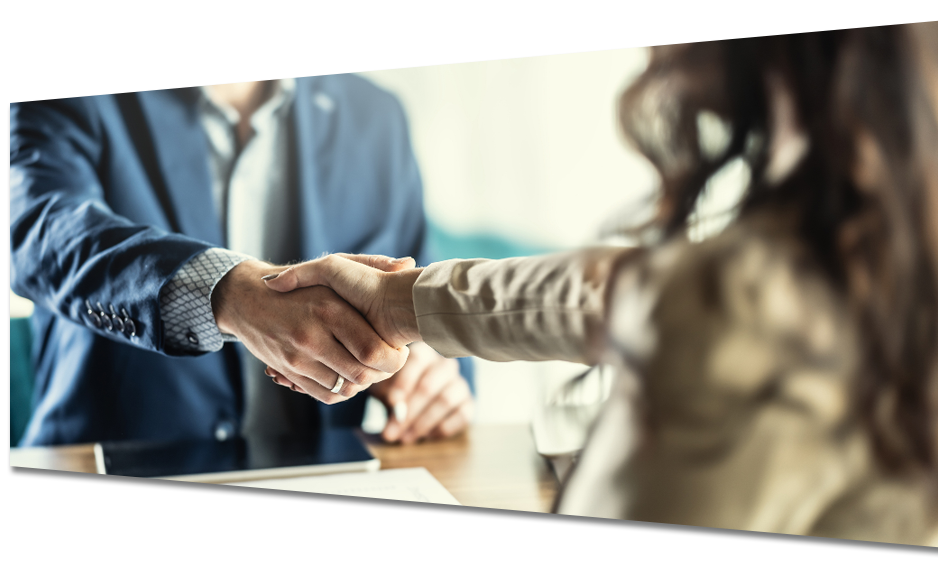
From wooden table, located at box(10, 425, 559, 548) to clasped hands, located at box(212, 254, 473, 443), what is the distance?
5 cm

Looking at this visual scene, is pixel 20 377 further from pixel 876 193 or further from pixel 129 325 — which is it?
pixel 876 193

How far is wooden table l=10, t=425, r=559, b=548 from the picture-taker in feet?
2.57

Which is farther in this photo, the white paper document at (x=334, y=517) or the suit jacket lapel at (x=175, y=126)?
the suit jacket lapel at (x=175, y=126)

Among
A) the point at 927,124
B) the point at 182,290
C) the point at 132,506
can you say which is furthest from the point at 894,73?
the point at 132,506

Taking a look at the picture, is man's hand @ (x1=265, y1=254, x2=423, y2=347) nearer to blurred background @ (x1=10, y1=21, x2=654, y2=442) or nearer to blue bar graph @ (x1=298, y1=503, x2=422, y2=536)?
blurred background @ (x1=10, y1=21, x2=654, y2=442)

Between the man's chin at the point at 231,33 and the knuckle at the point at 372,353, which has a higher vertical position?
the man's chin at the point at 231,33

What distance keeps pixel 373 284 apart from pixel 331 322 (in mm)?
63

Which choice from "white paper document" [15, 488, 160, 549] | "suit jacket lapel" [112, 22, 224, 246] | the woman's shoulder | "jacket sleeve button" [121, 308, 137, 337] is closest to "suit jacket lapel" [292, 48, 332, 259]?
"suit jacket lapel" [112, 22, 224, 246]

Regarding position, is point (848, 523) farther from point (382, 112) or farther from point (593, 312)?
point (382, 112)

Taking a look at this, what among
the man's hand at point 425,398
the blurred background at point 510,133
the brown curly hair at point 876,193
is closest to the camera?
the brown curly hair at point 876,193

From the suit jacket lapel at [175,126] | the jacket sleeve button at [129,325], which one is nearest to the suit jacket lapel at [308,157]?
the suit jacket lapel at [175,126]

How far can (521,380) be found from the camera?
0.77 metres

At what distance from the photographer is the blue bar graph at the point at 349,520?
2.82 feet

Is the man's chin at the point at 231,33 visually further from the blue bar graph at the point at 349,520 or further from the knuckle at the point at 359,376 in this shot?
the blue bar graph at the point at 349,520
